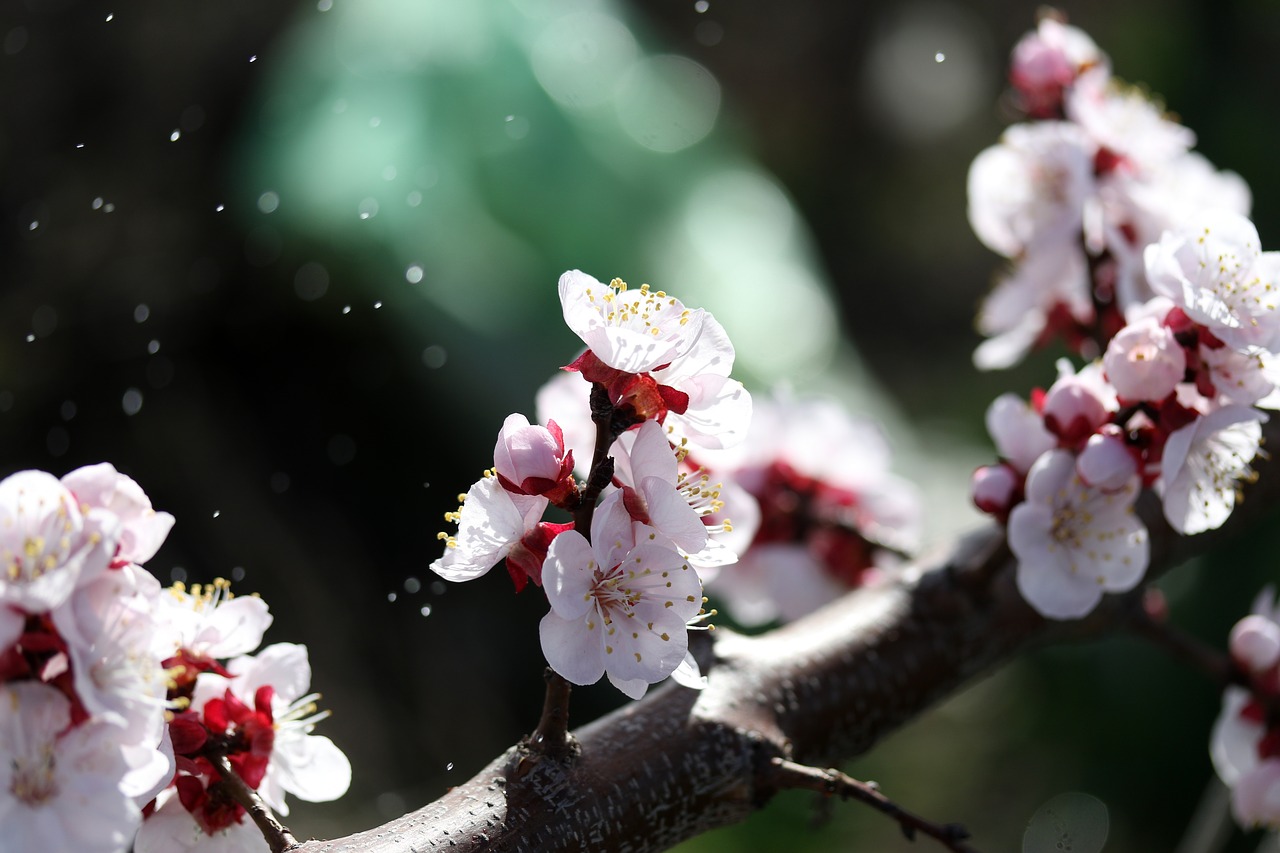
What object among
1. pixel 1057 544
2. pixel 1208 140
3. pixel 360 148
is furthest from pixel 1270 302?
pixel 1208 140

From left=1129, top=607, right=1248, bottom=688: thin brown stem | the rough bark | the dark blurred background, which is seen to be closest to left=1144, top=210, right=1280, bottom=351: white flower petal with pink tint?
the rough bark

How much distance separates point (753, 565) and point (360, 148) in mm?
1064

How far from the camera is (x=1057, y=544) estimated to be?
0.46 meters

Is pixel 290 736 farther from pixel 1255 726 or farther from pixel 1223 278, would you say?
pixel 1255 726

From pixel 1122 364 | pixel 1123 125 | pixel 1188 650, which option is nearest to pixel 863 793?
pixel 1122 364

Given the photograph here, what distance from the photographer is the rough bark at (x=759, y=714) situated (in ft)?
1.16

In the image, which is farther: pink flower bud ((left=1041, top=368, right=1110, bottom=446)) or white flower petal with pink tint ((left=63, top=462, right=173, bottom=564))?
pink flower bud ((left=1041, top=368, right=1110, bottom=446))

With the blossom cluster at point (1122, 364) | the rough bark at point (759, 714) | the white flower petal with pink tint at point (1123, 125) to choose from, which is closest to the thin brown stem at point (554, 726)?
the rough bark at point (759, 714)

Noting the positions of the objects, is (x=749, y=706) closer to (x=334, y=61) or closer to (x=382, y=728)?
(x=382, y=728)

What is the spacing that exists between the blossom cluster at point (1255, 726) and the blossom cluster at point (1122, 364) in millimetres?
79

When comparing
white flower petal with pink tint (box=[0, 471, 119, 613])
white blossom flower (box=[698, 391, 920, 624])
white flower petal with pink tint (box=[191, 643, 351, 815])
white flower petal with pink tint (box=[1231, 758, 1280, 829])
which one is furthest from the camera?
white blossom flower (box=[698, 391, 920, 624])

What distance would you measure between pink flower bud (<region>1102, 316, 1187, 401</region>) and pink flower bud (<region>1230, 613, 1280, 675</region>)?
23 centimetres

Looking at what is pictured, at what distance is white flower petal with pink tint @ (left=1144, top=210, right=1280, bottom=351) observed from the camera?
0.40m

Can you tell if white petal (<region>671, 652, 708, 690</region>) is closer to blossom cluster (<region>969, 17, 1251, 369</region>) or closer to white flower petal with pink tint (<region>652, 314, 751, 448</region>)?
white flower petal with pink tint (<region>652, 314, 751, 448</region>)
